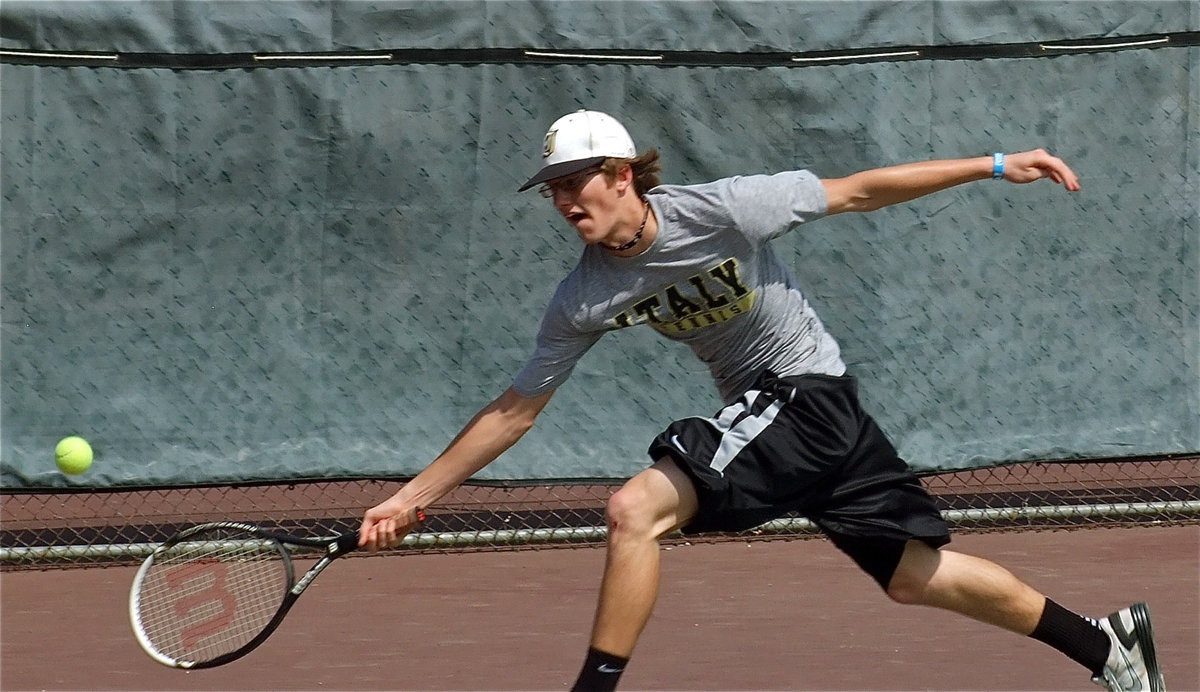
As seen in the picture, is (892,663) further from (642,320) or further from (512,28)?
(512,28)

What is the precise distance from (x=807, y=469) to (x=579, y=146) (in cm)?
89

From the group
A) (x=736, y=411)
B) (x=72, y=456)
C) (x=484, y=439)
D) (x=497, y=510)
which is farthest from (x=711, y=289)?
(x=72, y=456)

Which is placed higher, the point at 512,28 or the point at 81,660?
the point at 512,28

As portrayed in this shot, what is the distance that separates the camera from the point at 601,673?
129 inches

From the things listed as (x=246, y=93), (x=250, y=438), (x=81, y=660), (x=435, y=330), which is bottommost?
(x=81, y=660)

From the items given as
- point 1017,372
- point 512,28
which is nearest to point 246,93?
point 512,28

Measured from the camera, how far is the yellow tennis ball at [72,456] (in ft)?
17.9

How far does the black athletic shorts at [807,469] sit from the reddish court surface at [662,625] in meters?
0.59

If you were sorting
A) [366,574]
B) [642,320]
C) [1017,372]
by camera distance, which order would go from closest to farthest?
1. [642,320]
2. [366,574]
3. [1017,372]

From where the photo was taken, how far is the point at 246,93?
5.57 meters

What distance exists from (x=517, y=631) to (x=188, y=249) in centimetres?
200

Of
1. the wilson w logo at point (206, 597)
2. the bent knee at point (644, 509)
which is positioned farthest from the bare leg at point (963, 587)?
the wilson w logo at point (206, 597)

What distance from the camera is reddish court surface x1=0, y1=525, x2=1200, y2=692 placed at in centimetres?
409

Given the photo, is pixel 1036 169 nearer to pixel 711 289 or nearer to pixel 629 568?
pixel 711 289
